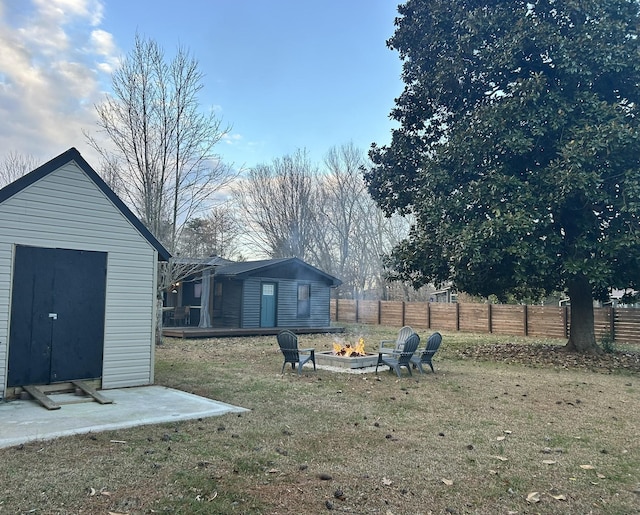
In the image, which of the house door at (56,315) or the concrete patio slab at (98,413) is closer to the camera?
the concrete patio slab at (98,413)

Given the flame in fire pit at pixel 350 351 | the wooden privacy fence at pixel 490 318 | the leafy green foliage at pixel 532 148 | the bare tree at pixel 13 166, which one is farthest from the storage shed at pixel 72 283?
the bare tree at pixel 13 166

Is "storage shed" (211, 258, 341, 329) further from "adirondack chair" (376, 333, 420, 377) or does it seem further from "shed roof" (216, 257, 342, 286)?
"adirondack chair" (376, 333, 420, 377)

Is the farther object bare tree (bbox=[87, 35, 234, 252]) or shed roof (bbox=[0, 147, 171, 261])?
bare tree (bbox=[87, 35, 234, 252])

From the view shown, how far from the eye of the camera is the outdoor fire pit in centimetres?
963

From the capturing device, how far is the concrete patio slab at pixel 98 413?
4.84 meters

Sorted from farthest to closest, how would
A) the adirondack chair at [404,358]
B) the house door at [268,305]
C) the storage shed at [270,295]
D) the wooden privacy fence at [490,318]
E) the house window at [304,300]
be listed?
the house window at [304,300] < the house door at [268,305] < the storage shed at [270,295] < the wooden privacy fence at [490,318] < the adirondack chair at [404,358]

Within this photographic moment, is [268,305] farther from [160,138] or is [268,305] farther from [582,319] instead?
[582,319]

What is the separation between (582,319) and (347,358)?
22.3 feet

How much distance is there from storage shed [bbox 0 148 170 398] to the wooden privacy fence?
15.2 metres

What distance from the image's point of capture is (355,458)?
4281 mm

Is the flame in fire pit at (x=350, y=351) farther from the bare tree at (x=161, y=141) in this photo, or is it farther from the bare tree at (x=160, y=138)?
the bare tree at (x=160, y=138)

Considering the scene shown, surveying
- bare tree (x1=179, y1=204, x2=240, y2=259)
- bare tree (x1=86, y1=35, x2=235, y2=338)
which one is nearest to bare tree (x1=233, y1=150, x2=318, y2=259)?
bare tree (x1=179, y1=204, x2=240, y2=259)

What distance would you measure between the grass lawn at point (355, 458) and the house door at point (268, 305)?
36.8 ft

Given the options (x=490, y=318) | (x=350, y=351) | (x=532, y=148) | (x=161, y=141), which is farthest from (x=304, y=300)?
(x=532, y=148)
